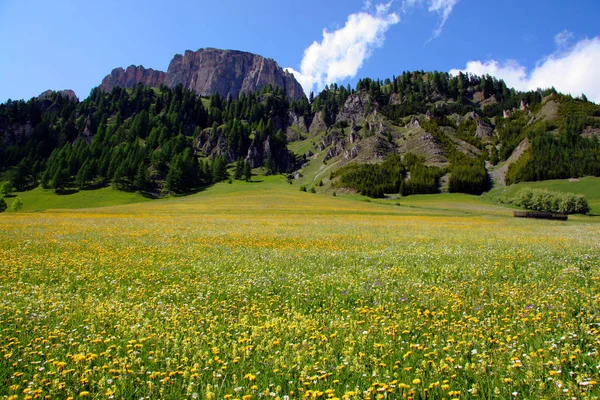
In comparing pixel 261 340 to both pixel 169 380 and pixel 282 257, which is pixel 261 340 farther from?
pixel 282 257

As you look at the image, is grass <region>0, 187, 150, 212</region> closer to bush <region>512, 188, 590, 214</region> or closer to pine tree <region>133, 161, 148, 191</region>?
pine tree <region>133, 161, 148, 191</region>

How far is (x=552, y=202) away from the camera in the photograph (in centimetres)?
10312

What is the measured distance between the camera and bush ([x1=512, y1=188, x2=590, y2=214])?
97688 mm

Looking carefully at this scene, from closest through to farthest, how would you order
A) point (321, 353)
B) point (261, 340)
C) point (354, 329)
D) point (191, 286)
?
point (321, 353)
point (261, 340)
point (354, 329)
point (191, 286)

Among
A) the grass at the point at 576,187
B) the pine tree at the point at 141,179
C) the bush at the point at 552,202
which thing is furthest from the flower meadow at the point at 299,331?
the pine tree at the point at 141,179

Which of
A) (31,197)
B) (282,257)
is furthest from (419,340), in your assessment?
(31,197)

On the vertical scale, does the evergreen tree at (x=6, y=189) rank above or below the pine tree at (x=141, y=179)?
below

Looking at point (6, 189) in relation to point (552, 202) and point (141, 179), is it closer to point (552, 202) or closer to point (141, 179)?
point (141, 179)

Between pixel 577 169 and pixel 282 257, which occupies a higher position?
pixel 577 169

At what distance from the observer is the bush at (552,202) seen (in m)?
97.7

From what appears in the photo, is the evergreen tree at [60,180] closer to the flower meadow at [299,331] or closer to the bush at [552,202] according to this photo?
the flower meadow at [299,331]

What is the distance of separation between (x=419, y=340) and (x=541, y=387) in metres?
2.56

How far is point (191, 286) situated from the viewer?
37.6ft

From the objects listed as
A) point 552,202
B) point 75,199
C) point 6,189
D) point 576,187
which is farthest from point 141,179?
point 576,187
